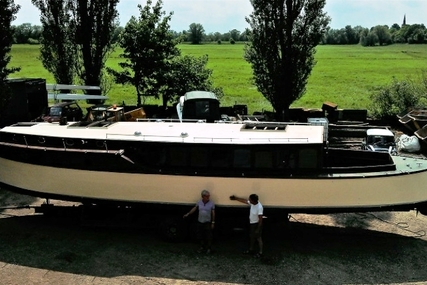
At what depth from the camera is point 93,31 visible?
2728 centimetres

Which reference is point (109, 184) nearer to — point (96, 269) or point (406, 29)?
point (96, 269)

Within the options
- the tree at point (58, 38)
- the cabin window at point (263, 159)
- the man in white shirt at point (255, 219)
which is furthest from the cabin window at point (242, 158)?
the tree at point (58, 38)

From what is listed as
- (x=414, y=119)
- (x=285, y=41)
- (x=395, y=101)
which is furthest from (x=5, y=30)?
(x=395, y=101)

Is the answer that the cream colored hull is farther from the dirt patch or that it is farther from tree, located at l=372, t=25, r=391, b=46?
tree, located at l=372, t=25, r=391, b=46

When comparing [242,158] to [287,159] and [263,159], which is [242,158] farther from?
[287,159]

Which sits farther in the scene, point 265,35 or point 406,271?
point 265,35

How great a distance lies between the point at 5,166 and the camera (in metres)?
13.1

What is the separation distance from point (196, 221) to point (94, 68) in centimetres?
1794

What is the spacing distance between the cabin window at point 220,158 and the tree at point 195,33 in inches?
4645

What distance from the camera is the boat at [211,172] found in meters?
11.6

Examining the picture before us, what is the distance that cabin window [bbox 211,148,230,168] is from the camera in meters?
11.8

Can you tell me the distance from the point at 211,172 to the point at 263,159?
127 cm

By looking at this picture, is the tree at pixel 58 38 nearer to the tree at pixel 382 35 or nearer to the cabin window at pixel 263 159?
the cabin window at pixel 263 159

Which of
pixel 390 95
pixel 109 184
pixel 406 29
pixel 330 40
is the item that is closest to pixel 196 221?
pixel 109 184
